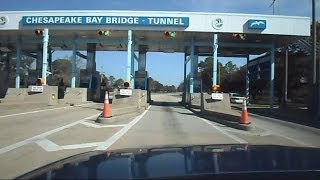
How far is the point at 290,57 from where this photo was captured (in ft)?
193

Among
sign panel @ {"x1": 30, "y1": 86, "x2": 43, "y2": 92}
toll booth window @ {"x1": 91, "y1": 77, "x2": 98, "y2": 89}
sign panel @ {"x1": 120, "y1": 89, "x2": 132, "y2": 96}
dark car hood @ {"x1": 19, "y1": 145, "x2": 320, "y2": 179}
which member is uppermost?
toll booth window @ {"x1": 91, "y1": 77, "x2": 98, "y2": 89}

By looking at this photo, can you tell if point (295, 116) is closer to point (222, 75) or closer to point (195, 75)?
point (195, 75)

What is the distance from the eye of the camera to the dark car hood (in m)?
3.41

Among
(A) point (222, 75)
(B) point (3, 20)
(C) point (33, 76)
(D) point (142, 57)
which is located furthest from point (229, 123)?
(A) point (222, 75)

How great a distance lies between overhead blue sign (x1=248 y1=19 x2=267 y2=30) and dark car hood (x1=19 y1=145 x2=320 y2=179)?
34725 millimetres

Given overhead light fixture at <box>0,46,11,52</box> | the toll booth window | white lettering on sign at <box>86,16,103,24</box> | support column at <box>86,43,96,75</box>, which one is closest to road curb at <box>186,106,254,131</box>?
white lettering on sign at <box>86,16,103,24</box>

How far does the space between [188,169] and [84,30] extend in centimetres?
3739

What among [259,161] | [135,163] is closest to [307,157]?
[259,161]

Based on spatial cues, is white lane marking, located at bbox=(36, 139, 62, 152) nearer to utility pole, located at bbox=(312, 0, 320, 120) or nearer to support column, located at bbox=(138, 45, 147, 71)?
utility pole, located at bbox=(312, 0, 320, 120)

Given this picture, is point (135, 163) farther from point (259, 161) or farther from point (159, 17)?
point (159, 17)

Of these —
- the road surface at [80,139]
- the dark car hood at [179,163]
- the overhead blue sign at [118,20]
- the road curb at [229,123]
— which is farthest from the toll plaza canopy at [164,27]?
the dark car hood at [179,163]

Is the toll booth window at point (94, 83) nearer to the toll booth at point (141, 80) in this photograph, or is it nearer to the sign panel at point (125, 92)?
the toll booth at point (141, 80)

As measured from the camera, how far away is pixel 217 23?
3875 centimetres

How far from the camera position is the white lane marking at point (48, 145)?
1151 centimetres
